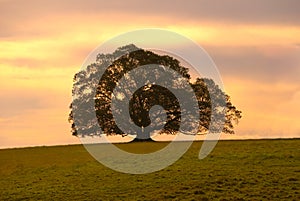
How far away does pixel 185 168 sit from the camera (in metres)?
54.2

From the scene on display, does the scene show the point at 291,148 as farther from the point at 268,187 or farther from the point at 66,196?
the point at 66,196

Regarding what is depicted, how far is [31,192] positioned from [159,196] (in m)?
11.0

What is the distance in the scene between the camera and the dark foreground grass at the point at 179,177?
44.7m

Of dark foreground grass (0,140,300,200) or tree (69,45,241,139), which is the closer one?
dark foreground grass (0,140,300,200)

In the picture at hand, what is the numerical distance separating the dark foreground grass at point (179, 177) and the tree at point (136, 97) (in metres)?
11.5

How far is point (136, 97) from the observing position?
7919 cm

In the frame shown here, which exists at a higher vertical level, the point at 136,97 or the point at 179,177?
the point at 136,97

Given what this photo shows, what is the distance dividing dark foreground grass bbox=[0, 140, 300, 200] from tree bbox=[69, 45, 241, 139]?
11511 millimetres

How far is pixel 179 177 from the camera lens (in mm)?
50125

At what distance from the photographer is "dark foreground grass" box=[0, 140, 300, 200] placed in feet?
147

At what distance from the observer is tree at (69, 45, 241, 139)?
→ 79188 mm

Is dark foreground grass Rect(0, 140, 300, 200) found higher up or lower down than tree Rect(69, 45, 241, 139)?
lower down

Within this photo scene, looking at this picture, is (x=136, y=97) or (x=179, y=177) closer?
(x=179, y=177)

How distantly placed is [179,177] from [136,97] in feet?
98.2
